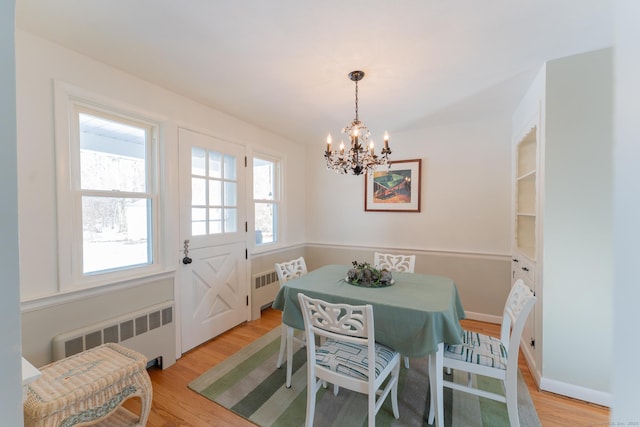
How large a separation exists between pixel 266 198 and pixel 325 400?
8.19 ft

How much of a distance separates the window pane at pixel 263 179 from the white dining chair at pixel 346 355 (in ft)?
7.29

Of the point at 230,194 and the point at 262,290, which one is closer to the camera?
the point at 230,194

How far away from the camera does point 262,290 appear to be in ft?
11.3

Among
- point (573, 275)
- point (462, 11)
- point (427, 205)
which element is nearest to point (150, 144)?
point (462, 11)

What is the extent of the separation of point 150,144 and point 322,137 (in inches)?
87.2

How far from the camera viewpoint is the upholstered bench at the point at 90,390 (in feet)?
4.10

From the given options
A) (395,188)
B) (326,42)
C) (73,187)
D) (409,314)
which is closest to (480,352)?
(409,314)

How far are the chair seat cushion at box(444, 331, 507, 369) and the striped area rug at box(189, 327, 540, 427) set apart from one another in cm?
45

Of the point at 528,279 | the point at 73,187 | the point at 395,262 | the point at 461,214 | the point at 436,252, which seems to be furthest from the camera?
the point at 436,252

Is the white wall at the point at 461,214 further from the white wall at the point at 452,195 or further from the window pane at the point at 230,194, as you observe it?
the window pane at the point at 230,194

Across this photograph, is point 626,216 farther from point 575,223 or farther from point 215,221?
point 215,221

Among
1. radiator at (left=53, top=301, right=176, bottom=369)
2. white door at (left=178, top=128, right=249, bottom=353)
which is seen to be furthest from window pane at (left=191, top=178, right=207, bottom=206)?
radiator at (left=53, top=301, right=176, bottom=369)

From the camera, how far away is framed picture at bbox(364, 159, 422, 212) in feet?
11.5

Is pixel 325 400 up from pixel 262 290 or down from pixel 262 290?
down
